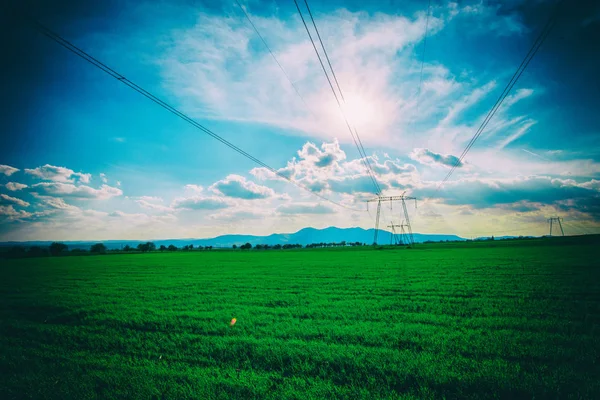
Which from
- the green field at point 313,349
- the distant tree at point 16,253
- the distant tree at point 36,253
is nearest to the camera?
the green field at point 313,349

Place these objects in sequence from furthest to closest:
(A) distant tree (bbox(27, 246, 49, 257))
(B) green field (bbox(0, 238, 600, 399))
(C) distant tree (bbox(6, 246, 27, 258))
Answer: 1. (A) distant tree (bbox(27, 246, 49, 257))
2. (C) distant tree (bbox(6, 246, 27, 258))
3. (B) green field (bbox(0, 238, 600, 399))

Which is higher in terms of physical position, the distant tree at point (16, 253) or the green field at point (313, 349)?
the green field at point (313, 349)

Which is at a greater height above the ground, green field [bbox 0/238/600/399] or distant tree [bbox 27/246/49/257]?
green field [bbox 0/238/600/399]

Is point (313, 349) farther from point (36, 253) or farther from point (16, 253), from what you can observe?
point (36, 253)

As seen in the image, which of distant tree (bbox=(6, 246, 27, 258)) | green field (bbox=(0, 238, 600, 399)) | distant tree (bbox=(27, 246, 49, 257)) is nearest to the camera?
green field (bbox=(0, 238, 600, 399))

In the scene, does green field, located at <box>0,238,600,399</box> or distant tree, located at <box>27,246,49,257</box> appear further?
distant tree, located at <box>27,246,49,257</box>

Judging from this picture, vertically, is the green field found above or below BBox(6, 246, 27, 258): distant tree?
above

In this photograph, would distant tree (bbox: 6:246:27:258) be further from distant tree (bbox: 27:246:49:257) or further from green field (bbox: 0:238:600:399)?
green field (bbox: 0:238:600:399)

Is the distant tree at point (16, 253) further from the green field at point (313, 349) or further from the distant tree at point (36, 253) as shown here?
the green field at point (313, 349)

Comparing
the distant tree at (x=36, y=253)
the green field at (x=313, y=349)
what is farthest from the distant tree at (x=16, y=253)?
the green field at (x=313, y=349)

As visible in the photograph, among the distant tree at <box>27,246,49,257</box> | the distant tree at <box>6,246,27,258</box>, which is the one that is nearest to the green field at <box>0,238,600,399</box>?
the distant tree at <box>6,246,27,258</box>

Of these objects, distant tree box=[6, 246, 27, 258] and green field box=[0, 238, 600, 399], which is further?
distant tree box=[6, 246, 27, 258]

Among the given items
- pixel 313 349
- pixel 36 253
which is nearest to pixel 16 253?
pixel 36 253

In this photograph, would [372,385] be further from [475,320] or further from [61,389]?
[61,389]
